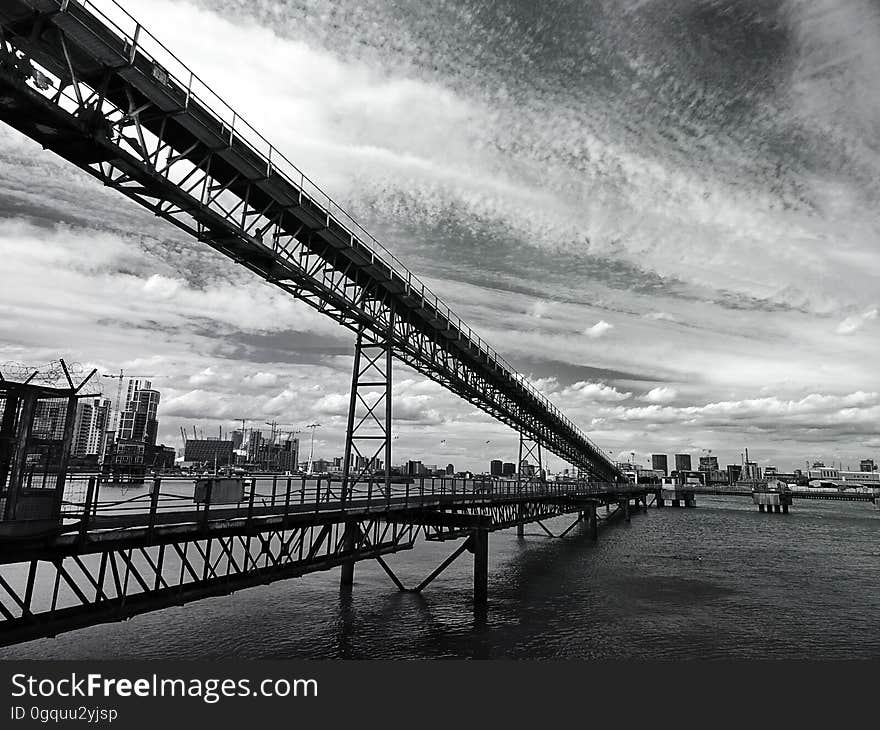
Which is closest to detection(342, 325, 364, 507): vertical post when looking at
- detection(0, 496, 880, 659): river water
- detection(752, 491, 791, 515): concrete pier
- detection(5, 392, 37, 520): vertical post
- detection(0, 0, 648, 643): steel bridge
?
detection(0, 0, 648, 643): steel bridge

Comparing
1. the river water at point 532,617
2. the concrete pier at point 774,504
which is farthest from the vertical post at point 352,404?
the concrete pier at point 774,504

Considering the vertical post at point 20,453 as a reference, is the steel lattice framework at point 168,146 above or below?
above

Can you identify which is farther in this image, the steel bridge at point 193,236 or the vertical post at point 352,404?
the vertical post at point 352,404

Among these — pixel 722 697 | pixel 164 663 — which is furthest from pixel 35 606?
pixel 722 697

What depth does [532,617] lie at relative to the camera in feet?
89.2

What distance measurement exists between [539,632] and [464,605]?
549 centimetres

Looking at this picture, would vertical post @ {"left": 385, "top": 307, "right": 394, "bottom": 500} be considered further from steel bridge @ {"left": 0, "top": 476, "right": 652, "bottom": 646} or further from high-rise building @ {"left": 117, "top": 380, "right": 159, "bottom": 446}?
high-rise building @ {"left": 117, "top": 380, "right": 159, "bottom": 446}

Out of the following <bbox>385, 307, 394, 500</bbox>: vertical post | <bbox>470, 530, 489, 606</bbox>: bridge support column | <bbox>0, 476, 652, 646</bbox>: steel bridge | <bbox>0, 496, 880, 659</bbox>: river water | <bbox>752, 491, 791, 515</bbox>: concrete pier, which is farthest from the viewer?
<bbox>752, 491, 791, 515</bbox>: concrete pier

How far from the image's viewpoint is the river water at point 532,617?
21766 mm

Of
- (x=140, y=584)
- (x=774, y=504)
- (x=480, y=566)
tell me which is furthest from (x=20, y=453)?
(x=774, y=504)

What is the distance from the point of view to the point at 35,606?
2717 cm

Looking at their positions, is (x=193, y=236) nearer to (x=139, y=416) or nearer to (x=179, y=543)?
(x=179, y=543)

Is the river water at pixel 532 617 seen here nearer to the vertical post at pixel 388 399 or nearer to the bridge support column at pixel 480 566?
the bridge support column at pixel 480 566

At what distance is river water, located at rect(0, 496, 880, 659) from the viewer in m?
21.8
